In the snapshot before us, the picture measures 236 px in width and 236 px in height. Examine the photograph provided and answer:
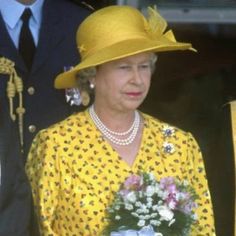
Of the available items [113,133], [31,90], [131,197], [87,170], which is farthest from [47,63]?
[131,197]

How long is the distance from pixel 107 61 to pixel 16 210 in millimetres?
607

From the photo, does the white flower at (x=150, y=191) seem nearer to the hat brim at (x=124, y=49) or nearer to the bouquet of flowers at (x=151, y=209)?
the bouquet of flowers at (x=151, y=209)

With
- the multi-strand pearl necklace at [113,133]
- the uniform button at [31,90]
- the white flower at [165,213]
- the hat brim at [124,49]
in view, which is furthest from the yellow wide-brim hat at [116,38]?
the white flower at [165,213]

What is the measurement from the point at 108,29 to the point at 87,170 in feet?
1.67

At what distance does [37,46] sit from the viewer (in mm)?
3930

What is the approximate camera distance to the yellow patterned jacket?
342cm

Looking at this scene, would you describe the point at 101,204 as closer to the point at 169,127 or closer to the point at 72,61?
the point at 169,127

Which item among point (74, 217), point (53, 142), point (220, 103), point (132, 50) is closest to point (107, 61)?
point (132, 50)

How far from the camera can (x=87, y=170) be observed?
3445 millimetres

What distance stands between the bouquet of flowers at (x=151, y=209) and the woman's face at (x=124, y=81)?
0.28m

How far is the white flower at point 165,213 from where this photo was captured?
128 inches

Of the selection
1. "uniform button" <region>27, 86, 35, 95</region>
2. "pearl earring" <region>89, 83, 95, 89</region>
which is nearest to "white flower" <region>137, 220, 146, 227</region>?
"pearl earring" <region>89, 83, 95, 89</region>

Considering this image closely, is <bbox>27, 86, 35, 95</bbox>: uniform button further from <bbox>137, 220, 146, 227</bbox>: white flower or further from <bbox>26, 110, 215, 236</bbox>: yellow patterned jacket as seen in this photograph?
<bbox>137, 220, 146, 227</bbox>: white flower

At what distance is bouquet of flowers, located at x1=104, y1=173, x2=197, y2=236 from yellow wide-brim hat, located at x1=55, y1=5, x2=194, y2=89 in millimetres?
439
